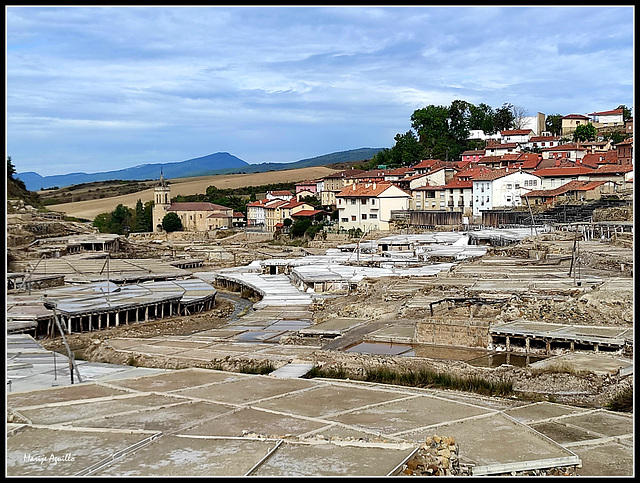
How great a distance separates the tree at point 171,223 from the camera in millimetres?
87250

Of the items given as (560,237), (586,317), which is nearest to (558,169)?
(560,237)

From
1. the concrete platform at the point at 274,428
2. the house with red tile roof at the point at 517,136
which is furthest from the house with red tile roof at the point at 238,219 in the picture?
the concrete platform at the point at 274,428

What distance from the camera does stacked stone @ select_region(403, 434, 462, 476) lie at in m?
6.84

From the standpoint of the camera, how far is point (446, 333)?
1861cm

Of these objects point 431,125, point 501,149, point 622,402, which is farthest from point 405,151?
point 622,402

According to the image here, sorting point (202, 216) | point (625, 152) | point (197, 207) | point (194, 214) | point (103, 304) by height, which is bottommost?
point (103, 304)

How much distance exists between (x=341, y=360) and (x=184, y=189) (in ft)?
383

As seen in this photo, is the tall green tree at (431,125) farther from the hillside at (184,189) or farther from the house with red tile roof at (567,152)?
the hillside at (184,189)

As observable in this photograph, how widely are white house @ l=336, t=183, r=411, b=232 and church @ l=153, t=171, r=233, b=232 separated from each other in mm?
23566

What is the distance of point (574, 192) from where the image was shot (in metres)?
57.7

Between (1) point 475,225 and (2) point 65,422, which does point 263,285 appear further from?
(1) point 475,225

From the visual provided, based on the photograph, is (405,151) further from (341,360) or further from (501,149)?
(341,360)

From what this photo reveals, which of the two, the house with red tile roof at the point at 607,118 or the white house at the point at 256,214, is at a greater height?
the house with red tile roof at the point at 607,118

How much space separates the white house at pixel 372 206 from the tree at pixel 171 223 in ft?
88.0
